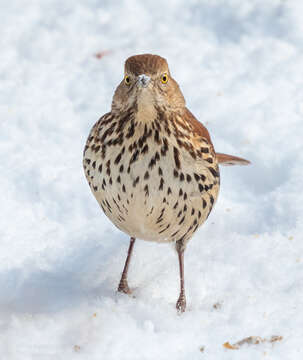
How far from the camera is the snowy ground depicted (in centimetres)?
421

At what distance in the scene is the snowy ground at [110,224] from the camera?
13.8 ft

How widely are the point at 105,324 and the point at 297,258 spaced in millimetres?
1403

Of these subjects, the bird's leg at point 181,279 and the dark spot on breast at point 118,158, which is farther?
the bird's leg at point 181,279

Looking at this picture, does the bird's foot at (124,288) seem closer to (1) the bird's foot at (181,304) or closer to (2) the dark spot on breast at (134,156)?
(1) the bird's foot at (181,304)

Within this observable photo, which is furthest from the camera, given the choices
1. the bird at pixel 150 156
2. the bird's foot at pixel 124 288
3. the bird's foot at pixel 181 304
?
the bird's foot at pixel 124 288

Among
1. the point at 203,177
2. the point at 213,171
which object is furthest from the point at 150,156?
the point at 213,171

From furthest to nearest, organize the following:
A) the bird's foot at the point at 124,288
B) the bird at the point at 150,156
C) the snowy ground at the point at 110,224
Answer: the bird's foot at the point at 124,288
the snowy ground at the point at 110,224
the bird at the point at 150,156

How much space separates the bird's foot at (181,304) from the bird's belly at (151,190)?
47 cm

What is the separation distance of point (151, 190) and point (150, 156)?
191 millimetres

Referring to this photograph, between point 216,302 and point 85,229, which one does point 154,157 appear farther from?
point 85,229

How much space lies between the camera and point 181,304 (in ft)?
14.6

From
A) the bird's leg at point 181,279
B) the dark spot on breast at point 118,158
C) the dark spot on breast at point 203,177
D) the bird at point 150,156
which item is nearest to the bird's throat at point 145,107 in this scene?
the bird at point 150,156

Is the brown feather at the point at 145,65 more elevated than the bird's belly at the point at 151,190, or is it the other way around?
the brown feather at the point at 145,65

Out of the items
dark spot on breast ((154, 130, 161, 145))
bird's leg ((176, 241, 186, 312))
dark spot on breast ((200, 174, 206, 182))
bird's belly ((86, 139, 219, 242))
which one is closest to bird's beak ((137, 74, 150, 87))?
dark spot on breast ((154, 130, 161, 145))
